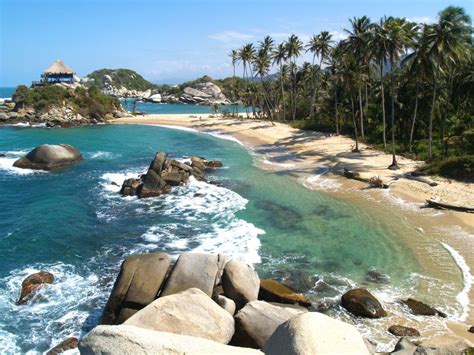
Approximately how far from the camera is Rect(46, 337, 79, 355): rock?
1488 centimetres

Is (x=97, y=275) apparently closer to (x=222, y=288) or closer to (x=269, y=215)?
(x=222, y=288)

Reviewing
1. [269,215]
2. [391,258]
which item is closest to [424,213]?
[391,258]

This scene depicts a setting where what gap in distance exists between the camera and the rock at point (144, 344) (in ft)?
26.5

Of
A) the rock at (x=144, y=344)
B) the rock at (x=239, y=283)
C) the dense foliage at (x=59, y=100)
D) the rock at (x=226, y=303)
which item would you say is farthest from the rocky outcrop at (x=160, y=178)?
the dense foliage at (x=59, y=100)

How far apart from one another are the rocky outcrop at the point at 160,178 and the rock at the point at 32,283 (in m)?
15.0

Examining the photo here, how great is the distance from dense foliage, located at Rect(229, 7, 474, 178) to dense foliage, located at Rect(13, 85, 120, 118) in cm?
4946

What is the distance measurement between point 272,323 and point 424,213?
784 inches

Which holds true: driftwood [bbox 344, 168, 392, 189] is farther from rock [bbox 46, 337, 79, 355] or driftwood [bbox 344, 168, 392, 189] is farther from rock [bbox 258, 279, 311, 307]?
rock [bbox 46, 337, 79, 355]

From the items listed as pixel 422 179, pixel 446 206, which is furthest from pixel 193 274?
pixel 422 179

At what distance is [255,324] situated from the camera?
44.9 feet

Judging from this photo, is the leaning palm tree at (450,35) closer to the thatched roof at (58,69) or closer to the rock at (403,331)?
the rock at (403,331)

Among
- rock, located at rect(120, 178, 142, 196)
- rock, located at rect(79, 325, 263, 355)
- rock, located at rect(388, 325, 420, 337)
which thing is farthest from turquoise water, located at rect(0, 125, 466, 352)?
rock, located at rect(79, 325, 263, 355)

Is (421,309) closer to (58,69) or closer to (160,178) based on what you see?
(160,178)

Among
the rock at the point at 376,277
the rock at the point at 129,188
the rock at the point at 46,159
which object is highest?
the rock at the point at 46,159
